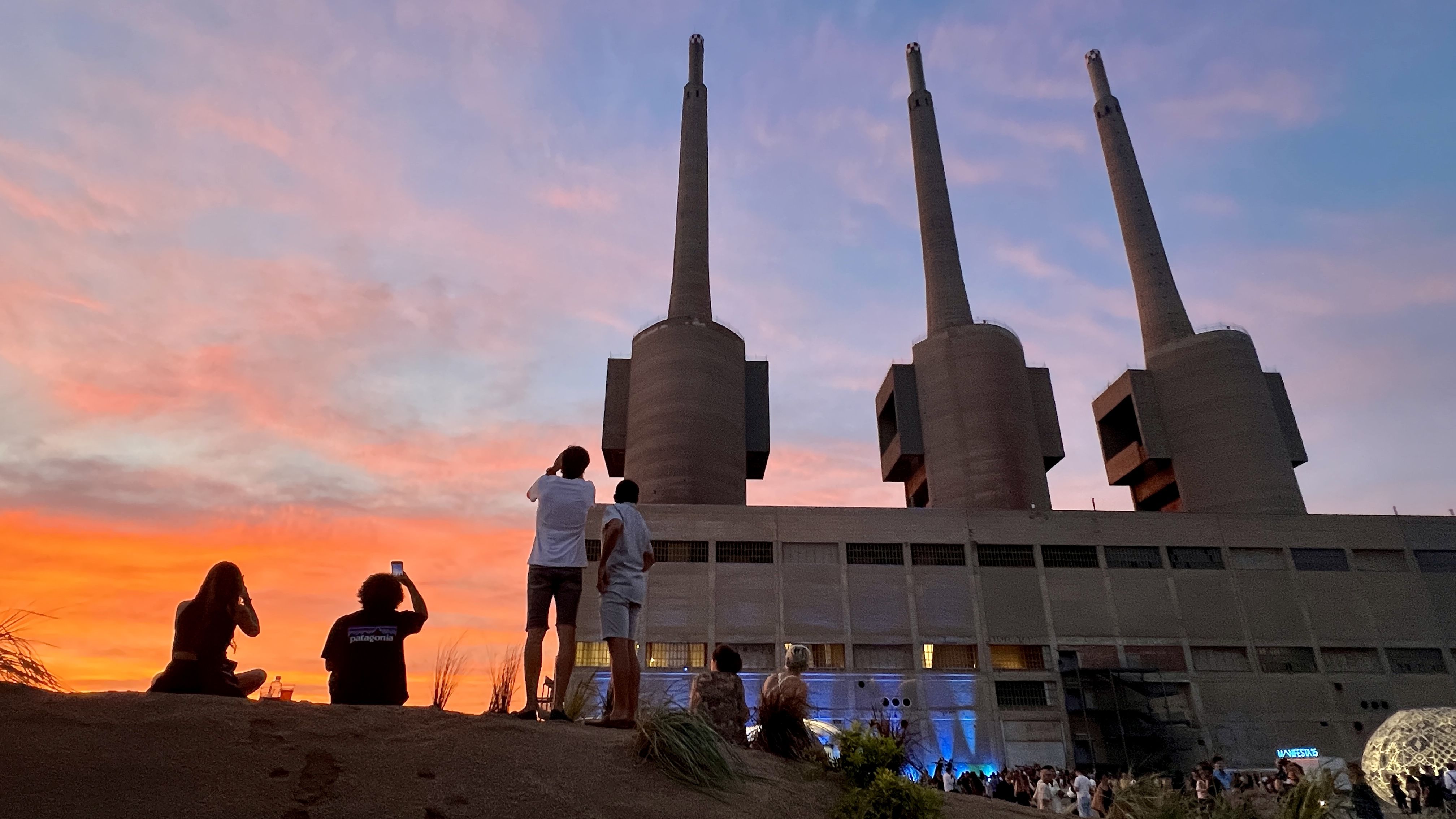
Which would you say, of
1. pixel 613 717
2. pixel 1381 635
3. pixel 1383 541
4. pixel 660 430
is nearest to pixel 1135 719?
pixel 1381 635

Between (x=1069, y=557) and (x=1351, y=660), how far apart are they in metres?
16.9

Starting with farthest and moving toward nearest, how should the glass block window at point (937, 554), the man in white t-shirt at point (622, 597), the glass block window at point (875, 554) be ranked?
the glass block window at point (937, 554) < the glass block window at point (875, 554) < the man in white t-shirt at point (622, 597)

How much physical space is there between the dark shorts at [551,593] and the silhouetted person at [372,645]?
88cm

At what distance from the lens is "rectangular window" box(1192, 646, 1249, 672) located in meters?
46.3

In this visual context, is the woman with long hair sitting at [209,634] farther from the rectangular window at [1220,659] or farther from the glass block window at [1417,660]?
the glass block window at [1417,660]

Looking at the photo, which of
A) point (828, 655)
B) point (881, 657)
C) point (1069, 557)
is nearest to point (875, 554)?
point (881, 657)

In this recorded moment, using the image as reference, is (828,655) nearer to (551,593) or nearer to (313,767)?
(551,593)

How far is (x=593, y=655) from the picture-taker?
43406 mm

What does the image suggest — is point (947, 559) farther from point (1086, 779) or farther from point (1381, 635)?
point (1086, 779)

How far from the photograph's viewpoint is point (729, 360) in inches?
2371

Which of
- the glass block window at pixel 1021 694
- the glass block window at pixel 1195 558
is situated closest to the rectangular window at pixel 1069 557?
the glass block window at pixel 1195 558

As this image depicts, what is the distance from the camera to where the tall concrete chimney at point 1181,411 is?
58.0 m

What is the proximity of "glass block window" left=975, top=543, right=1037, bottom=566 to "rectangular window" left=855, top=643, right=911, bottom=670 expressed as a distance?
24.4 ft

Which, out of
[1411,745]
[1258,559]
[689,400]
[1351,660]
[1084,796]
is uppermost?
[689,400]
